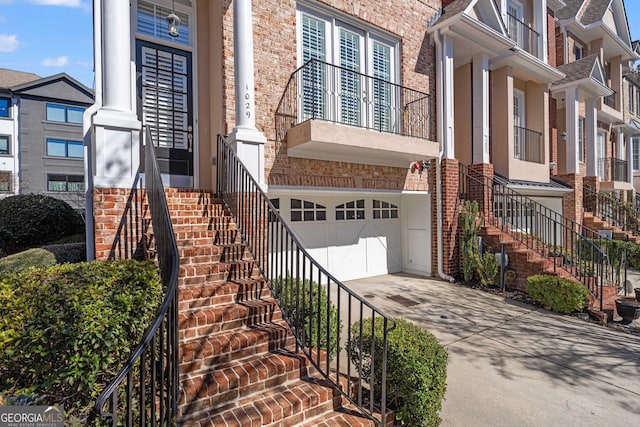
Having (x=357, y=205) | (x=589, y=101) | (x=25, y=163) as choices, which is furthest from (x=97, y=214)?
(x=25, y=163)

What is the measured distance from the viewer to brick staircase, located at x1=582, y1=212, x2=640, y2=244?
11.3 metres

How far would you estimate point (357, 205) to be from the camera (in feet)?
28.5

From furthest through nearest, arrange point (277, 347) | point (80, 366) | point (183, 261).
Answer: point (183, 261) < point (277, 347) < point (80, 366)

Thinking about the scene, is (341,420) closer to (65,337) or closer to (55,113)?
(65,337)

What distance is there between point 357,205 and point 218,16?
17.8 ft

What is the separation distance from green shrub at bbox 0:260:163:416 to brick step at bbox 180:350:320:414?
0.63 m

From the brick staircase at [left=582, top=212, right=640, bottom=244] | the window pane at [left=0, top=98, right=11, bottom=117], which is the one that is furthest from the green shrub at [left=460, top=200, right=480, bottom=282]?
the window pane at [left=0, top=98, right=11, bottom=117]

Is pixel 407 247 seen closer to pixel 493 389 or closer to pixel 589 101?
pixel 493 389

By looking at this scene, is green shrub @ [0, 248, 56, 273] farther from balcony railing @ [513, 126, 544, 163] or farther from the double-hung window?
balcony railing @ [513, 126, 544, 163]

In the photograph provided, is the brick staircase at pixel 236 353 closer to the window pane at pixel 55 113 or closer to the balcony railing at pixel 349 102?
the balcony railing at pixel 349 102

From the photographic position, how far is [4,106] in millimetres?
22094

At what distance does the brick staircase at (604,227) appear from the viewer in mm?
11266

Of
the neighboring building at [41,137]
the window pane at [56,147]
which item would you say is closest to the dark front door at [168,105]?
the neighboring building at [41,137]

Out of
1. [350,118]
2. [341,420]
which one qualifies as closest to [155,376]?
[341,420]
